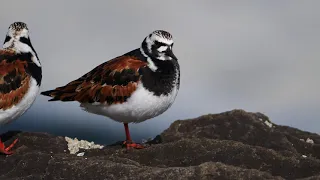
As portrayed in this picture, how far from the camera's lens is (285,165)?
1438 cm

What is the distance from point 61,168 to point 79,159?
0.65 m

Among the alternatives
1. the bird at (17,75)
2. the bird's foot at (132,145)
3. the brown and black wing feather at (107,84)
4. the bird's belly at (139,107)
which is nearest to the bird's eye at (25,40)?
the bird at (17,75)

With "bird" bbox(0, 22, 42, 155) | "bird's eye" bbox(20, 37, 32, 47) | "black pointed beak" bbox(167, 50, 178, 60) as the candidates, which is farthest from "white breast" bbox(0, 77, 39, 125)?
"black pointed beak" bbox(167, 50, 178, 60)

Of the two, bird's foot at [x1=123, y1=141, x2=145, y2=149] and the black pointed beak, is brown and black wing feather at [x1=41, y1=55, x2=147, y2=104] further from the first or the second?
bird's foot at [x1=123, y1=141, x2=145, y2=149]

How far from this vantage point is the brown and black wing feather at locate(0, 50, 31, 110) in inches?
659

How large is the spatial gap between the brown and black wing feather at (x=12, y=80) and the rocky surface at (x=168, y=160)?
5.07ft

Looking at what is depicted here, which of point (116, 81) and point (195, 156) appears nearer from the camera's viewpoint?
point (195, 156)

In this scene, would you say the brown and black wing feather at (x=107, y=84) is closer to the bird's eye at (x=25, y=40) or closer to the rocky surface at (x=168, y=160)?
the rocky surface at (x=168, y=160)

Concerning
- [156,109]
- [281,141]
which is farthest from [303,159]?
[281,141]

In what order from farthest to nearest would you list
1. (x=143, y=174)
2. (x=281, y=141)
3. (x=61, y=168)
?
(x=281, y=141) → (x=61, y=168) → (x=143, y=174)

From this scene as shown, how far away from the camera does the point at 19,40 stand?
1795 cm

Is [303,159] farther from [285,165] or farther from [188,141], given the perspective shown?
[188,141]

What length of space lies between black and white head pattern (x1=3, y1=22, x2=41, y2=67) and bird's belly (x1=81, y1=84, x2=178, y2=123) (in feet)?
9.96

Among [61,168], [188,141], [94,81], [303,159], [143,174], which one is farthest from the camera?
[94,81]
